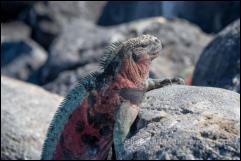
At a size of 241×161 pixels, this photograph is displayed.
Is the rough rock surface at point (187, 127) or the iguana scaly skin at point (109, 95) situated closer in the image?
the rough rock surface at point (187, 127)

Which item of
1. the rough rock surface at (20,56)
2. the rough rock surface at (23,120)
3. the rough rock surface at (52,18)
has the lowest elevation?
the rough rock surface at (20,56)

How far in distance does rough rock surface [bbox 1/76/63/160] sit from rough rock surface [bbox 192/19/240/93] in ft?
6.35

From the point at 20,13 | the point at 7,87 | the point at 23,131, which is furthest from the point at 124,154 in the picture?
the point at 20,13

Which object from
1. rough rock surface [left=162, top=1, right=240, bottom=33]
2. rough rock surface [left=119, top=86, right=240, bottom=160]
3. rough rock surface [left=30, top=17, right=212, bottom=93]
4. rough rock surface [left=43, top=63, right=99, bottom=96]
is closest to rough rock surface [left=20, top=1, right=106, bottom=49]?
rough rock surface [left=30, top=17, right=212, bottom=93]

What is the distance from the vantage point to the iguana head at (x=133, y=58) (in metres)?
2.58

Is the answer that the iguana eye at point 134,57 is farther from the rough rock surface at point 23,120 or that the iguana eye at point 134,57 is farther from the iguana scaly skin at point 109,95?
the rough rock surface at point 23,120

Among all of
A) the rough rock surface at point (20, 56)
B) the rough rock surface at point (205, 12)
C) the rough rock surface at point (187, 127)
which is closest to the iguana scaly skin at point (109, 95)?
the rough rock surface at point (187, 127)

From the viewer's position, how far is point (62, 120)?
2.85m

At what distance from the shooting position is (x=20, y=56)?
28.1 feet

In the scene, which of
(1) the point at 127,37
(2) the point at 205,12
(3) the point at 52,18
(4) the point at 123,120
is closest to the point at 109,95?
(4) the point at 123,120

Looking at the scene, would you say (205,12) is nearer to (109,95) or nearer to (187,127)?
(109,95)

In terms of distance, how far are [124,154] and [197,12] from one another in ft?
20.7

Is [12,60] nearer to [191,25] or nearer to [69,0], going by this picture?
[69,0]

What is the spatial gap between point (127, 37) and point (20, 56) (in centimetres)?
314
